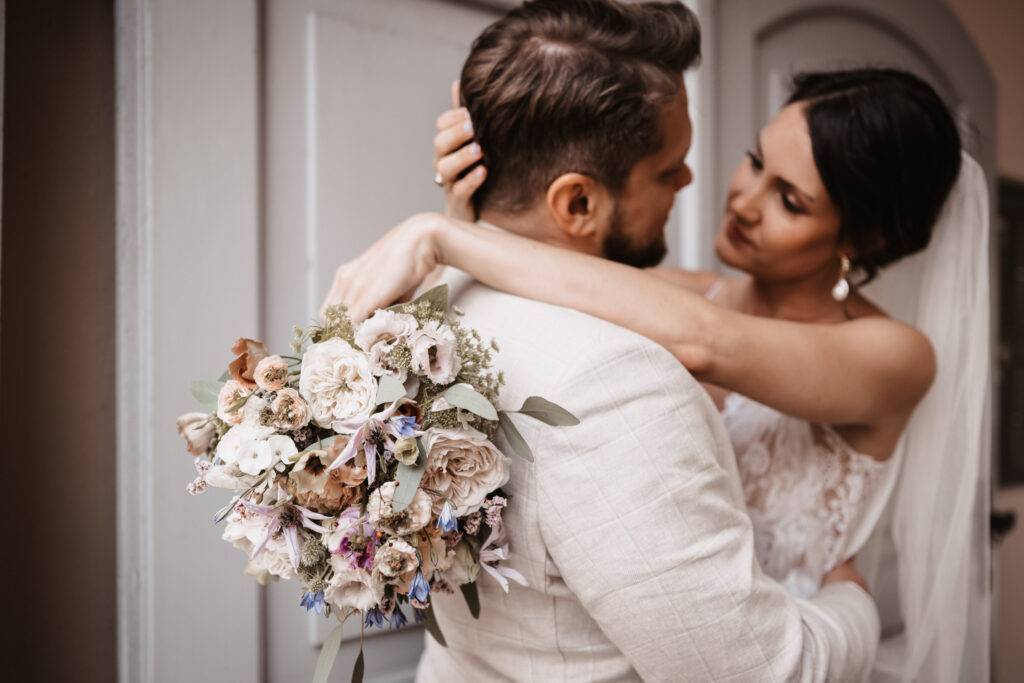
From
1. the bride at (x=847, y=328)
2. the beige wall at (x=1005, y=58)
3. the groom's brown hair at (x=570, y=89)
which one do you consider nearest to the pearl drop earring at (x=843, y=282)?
the bride at (x=847, y=328)

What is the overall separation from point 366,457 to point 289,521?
0.14 meters

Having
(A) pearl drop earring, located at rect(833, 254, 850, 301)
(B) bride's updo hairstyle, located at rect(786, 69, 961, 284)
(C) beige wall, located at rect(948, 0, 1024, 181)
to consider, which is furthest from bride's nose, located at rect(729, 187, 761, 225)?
(C) beige wall, located at rect(948, 0, 1024, 181)

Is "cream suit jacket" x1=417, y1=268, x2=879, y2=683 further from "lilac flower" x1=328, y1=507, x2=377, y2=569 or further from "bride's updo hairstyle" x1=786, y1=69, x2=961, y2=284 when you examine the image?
"bride's updo hairstyle" x1=786, y1=69, x2=961, y2=284

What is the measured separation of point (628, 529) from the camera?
91 centimetres

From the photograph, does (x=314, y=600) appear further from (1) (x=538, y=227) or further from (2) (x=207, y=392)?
(1) (x=538, y=227)

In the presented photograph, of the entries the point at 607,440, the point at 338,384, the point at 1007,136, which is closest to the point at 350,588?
the point at 338,384

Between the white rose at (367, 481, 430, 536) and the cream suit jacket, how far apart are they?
0.54ft

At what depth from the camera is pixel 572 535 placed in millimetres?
926

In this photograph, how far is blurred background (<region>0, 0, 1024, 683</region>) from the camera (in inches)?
51.5

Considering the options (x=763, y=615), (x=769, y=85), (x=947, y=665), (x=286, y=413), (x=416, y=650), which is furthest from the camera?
(x=769, y=85)

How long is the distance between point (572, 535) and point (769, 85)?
191cm

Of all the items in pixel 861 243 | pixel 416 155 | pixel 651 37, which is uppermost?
pixel 651 37

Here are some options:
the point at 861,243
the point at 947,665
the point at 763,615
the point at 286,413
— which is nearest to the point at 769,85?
the point at 861,243

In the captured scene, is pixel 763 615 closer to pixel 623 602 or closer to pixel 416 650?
pixel 623 602
